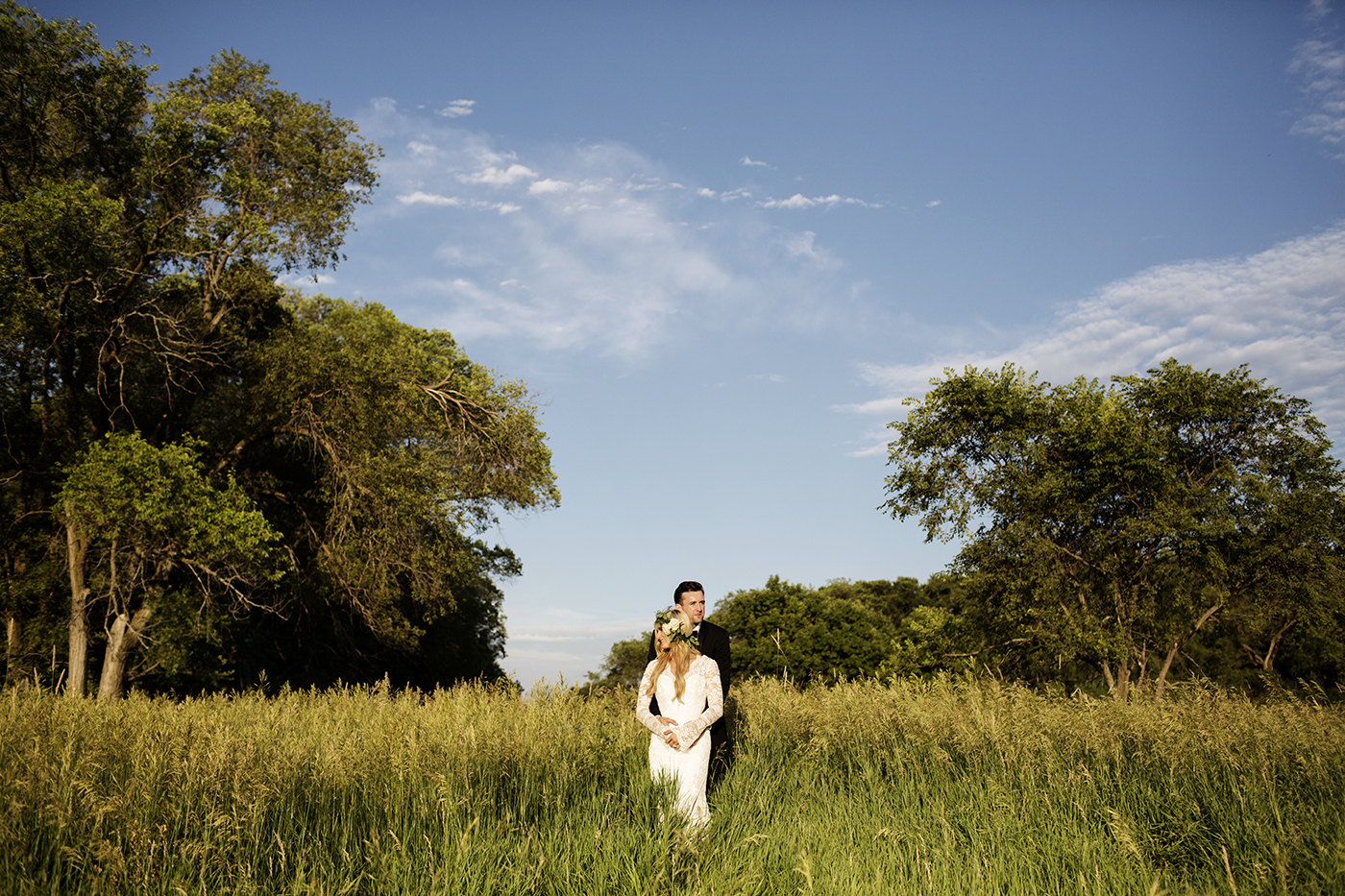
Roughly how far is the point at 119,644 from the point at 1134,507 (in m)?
27.8

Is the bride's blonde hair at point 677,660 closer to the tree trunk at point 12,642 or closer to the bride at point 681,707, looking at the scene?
the bride at point 681,707

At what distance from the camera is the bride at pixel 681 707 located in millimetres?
4883

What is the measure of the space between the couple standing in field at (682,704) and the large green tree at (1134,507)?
777 inches

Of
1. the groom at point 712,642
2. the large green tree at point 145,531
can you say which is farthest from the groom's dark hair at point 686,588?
the large green tree at point 145,531

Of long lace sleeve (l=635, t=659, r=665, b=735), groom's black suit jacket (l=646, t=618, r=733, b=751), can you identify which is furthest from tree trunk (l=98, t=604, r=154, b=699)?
long lace sleeve (l=635, t=659, r=665, b=735)

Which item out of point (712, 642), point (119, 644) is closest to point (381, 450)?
point (119, 644)

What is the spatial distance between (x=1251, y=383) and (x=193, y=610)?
1166 inches

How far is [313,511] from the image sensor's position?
19172 millimetres

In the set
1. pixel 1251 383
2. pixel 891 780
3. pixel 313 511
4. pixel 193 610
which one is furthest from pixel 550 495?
pixel 1251 383

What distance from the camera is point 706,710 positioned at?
507 cm

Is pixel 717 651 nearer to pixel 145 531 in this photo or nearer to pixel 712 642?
pixel 712 642

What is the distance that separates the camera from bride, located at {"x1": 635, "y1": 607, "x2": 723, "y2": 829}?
488cm

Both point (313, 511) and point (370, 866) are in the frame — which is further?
point (313, 511)

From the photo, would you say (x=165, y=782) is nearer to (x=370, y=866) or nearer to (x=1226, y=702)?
(x=370, y=866)
